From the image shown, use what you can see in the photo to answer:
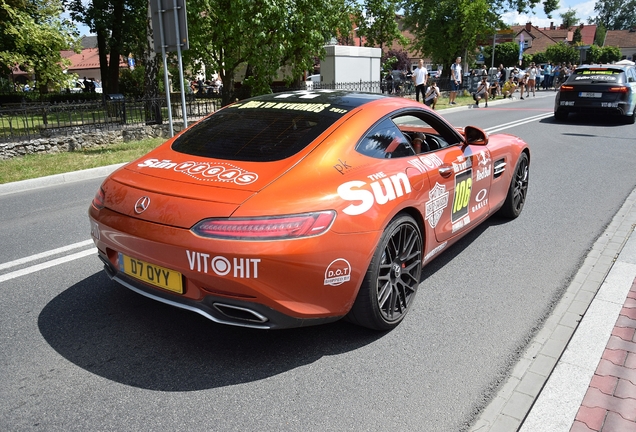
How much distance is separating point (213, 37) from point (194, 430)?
18175mm

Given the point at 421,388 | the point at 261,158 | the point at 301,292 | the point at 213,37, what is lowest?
the point at 421,388

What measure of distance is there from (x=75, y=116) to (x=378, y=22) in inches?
1095

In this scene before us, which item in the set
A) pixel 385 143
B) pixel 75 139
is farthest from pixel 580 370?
pixel 75 139

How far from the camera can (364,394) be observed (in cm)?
279

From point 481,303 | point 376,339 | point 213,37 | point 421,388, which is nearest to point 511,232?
point 481,303

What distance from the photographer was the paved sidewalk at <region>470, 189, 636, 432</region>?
2.59 metres

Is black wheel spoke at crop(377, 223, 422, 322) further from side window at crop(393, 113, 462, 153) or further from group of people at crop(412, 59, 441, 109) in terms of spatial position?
group of people at crop(412, 59, 441, 109)

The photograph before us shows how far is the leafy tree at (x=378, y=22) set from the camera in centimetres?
3494

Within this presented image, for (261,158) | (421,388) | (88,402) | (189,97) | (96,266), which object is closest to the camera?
(88,402)

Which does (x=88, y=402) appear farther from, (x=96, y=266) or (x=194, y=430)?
(x=96, y=266)

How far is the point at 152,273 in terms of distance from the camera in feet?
9.60

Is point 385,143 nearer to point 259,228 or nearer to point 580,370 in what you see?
point 259,228

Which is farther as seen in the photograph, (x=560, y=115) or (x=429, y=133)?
(x=560, y=115)

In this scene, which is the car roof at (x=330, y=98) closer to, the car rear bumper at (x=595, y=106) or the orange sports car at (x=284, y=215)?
the orange sports car at (x=284, y=215)
